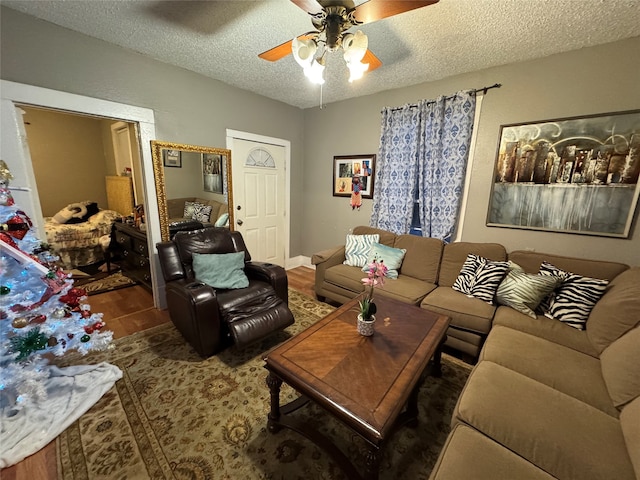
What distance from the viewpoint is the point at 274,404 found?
55.8 inches

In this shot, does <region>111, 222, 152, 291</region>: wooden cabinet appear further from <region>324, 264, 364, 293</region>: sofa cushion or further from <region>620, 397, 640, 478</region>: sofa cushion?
<region>620, 397, 640, 478</region>: sofa cushion

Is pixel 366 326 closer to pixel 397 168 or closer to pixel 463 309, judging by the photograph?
pixel 463 309

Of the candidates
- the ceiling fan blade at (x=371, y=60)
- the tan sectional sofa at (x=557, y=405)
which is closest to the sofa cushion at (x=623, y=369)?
the tan sectional sofa at (x=557, y=405)

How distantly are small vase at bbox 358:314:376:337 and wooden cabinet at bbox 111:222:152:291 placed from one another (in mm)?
2589

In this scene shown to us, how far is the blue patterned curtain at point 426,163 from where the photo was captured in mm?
2660

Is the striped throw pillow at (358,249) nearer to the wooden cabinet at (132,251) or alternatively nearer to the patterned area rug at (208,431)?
the patterned area rug at (208,431)

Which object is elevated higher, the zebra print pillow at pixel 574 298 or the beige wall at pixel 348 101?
the beige wall at pixel 348 101

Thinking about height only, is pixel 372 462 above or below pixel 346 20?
below

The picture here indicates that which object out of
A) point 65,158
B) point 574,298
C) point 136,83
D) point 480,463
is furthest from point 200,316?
point 65,158

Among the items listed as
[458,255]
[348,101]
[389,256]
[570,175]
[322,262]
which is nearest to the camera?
[570,175]

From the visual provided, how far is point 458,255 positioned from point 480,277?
1.24ft

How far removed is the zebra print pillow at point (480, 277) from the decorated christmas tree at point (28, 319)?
2814 mm

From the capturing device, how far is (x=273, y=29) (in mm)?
1910

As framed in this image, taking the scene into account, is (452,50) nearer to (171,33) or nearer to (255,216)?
(171,33)
